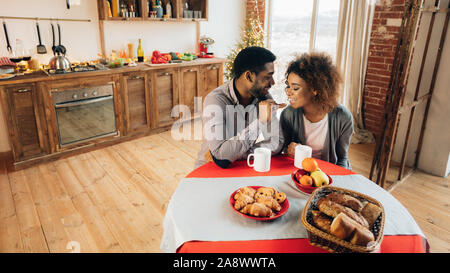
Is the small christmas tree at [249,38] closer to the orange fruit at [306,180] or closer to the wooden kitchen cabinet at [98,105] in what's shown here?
the wooden kitchen cabinet at [98,105]

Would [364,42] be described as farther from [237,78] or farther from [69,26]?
[69,26]

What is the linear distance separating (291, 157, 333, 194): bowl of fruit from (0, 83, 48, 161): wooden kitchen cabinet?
2.71 meters

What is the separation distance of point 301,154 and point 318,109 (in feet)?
1.44

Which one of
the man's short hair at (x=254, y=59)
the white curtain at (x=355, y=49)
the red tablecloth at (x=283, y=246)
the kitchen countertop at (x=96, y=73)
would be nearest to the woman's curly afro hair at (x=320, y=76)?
the man's short hair at (x=254, y=59)

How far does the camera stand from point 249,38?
4652 mm

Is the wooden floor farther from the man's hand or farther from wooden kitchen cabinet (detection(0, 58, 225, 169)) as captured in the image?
the man's hand

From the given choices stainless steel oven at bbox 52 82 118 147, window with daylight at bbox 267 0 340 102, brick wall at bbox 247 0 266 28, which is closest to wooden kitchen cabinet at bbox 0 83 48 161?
stainless steel oven at bbox 52 82 118 147

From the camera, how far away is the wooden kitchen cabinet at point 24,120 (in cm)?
275

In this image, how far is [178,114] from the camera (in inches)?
164

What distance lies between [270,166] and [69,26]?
3.19m

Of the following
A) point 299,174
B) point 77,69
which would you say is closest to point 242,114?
point 299,174

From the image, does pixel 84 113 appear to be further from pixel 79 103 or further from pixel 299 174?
pixel 299 174

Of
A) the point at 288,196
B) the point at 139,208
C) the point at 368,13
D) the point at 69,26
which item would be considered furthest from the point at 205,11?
the point at 288,196
